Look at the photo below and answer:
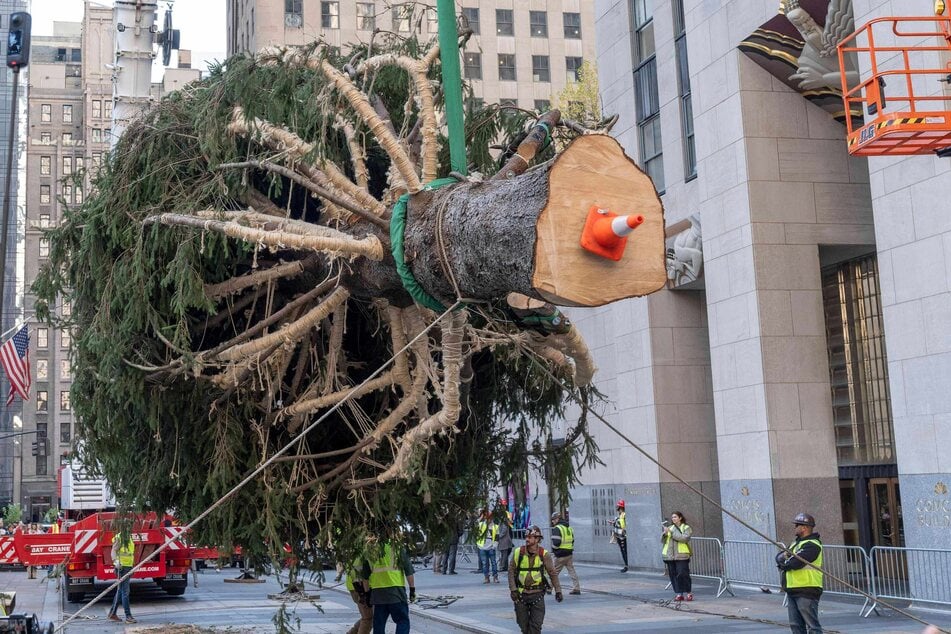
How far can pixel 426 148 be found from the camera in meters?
6.24

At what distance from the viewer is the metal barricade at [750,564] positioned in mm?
16938

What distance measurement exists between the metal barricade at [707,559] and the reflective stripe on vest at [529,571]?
7020 mm

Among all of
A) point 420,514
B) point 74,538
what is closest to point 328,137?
point 420,514

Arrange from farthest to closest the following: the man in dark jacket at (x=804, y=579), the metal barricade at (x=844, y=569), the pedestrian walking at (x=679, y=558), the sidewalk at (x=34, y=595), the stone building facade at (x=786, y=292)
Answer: the sidewalk at (x=34, y=595)
the stone building facade at (x=786, y=292)
the pedestrian walking at (x=679, y=558)
the metal barricade at (x=844, y=569)
the man in dark jacket at (x=804, y=579)

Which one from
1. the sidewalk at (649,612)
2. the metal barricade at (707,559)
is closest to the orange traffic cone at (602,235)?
the sidewalk at (649,612)

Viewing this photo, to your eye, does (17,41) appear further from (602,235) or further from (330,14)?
(330,14)

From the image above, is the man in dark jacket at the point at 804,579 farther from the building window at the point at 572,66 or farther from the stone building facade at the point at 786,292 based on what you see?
the building window at the point at 572,66

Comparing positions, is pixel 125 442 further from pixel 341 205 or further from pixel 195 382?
pixel 341 205

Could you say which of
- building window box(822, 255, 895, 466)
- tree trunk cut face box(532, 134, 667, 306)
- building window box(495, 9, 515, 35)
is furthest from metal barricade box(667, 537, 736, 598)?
building window box(495, 9, 515, 35)

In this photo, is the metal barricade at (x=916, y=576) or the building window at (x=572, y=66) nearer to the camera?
the metal barricade at (x=916, y=576)

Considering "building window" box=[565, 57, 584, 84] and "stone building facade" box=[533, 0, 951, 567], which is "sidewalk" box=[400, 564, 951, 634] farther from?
"building window" box=[565, 57, 584, 84]

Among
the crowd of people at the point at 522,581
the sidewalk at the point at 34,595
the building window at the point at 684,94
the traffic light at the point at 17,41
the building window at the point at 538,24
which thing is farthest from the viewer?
the building window at the point at 538,24

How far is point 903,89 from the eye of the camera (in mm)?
14070

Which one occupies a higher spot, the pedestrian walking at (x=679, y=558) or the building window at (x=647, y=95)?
the building window at (x=647, y=95)
